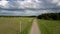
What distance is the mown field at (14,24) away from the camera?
4.83 ft

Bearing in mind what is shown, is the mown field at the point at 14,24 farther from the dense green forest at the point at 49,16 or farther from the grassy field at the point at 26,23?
the dense green forest at the point at 49,16

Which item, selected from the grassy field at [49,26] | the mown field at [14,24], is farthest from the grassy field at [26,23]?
the grassy field at [49,26]

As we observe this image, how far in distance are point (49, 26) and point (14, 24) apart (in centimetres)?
43

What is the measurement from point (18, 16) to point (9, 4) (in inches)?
7.3

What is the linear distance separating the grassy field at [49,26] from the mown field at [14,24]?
0.47ft

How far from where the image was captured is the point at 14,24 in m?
1.48

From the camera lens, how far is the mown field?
1471mm

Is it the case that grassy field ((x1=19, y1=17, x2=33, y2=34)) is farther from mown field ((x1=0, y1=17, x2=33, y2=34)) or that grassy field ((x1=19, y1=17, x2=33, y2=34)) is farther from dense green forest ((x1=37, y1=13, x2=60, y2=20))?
dense green forest ((x1=37, y1=13, x2=60, y2=20))

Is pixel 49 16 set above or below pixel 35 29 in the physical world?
above

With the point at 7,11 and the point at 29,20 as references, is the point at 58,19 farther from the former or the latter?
the point at 7,11

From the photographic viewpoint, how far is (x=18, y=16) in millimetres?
1492

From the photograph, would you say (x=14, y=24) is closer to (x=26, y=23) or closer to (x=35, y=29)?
(x=26, y=23)

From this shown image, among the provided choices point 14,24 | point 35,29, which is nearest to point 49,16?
point 35,29

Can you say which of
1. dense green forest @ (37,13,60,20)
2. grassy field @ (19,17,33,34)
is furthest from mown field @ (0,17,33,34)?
dense green forest @ (37,13,60,20)
